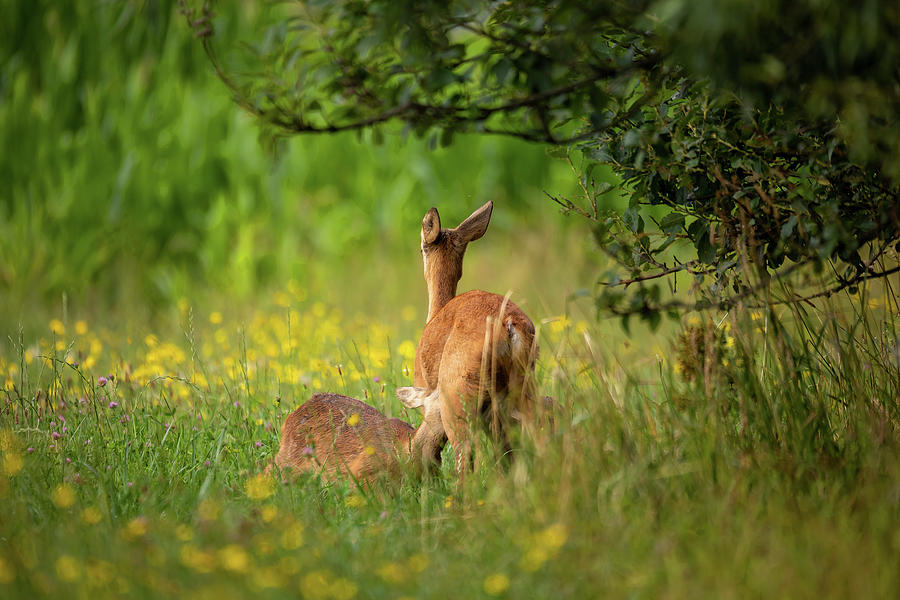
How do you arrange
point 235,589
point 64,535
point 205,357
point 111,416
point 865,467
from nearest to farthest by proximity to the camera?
point 235,589
point 64,535
point 865,467
point 111,416
point 205,357

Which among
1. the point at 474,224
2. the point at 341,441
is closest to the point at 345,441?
the point at 341,441

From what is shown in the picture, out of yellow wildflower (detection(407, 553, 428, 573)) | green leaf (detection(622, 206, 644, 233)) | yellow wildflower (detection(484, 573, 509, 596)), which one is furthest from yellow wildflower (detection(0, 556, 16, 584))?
green leaf (detection(622, 206, 644, 233))

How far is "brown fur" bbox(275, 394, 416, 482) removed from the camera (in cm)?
367

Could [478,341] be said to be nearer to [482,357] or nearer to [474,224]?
[482,357]

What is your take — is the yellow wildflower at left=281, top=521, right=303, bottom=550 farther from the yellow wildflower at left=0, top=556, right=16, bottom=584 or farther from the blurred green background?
the blurred green background

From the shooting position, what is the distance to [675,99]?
147 inches

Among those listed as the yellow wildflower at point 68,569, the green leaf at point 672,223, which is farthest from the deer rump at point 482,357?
the yellow wildflower at point 68,569

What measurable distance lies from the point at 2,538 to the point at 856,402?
9.66ft

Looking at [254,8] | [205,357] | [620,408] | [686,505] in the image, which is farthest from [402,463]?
[254,8]

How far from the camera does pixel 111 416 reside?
4.35 metres

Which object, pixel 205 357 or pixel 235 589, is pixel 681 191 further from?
pixel 205 357

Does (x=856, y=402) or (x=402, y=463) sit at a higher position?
(x=856, y=402)

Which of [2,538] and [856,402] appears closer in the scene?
[2,538]

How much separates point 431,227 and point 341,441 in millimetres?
886
